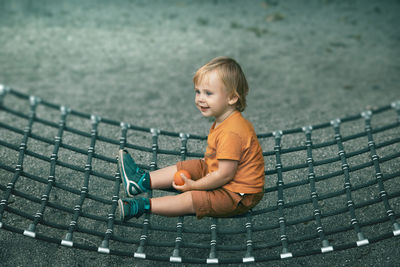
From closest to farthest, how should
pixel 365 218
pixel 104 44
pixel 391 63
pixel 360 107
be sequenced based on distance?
pixel 365 218, pixel 360 107, pixel 391 63, pixel 104 44

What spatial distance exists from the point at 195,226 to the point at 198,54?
2699 mm

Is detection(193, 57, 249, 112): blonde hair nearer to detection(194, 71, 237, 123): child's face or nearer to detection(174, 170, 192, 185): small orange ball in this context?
detection(194, 71, 237, 123): child's face

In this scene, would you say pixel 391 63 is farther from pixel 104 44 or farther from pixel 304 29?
pixel 104 44

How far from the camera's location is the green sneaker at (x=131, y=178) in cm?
212

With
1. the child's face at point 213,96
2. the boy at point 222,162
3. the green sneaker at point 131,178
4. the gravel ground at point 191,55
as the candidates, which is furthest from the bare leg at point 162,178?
the gravel ground at point 191,55

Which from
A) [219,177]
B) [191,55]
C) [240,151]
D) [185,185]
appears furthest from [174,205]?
[191,55]

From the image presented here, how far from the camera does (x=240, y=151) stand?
189 centimetres

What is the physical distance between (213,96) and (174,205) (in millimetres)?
450

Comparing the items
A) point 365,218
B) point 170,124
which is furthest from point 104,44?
point 365,218

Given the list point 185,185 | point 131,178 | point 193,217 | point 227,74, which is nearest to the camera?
point 227,74

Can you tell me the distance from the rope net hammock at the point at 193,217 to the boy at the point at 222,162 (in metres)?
0.07

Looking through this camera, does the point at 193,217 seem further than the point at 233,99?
Yes

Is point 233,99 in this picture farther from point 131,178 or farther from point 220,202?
point 131,178

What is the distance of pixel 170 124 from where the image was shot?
11.8ft
